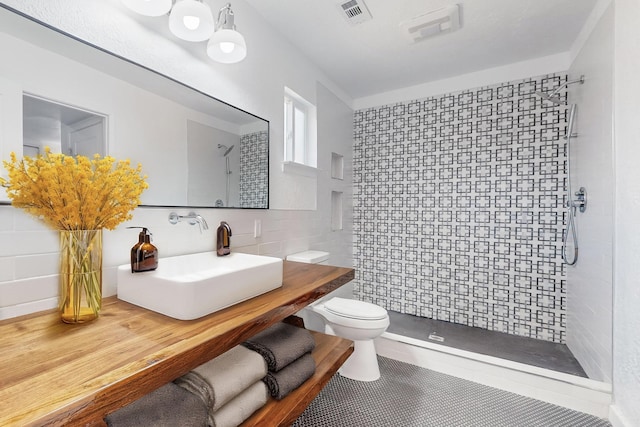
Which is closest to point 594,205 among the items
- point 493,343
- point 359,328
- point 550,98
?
point 550,98

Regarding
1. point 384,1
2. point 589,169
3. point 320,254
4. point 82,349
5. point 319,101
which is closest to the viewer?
point 82,349

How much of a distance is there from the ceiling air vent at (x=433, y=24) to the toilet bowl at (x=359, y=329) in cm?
197

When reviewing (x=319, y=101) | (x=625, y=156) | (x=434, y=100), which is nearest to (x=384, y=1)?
(x=319, y=101)

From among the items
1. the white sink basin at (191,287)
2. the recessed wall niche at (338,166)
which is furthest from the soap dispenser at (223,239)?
the recessed wall niche at (338,166)

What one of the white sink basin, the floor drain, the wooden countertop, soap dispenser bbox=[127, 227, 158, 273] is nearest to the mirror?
soap dispenser bbox=[127, 227, 158, 273]

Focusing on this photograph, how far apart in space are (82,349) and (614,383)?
7.92ft

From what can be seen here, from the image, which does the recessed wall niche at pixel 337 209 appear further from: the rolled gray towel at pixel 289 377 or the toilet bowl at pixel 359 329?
the rolled gray towel at pixel 289 377

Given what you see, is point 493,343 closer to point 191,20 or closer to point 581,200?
point 581,200

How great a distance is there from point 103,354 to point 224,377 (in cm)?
42

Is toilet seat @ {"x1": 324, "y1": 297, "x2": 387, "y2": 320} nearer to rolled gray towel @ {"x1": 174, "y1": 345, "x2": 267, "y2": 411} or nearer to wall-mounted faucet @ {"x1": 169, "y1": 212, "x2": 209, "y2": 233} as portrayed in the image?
rolled gray towel @ {"x1": 174, "y1": 345, "x2": 267, "y2": 411}

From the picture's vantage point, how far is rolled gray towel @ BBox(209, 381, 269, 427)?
0.92m

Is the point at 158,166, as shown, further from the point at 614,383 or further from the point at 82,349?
the point at 614,383

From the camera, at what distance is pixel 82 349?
0.70m

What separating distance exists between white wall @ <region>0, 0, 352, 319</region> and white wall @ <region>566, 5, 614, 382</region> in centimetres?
190
